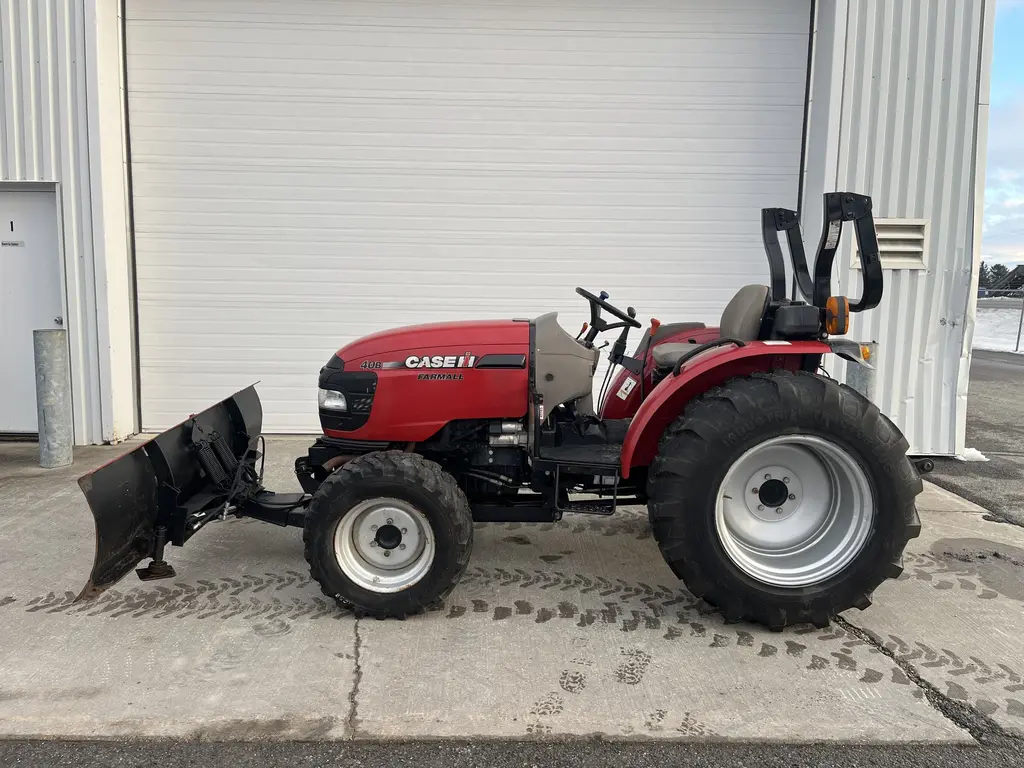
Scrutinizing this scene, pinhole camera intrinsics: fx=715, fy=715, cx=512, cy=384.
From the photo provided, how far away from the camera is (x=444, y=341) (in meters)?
3.22

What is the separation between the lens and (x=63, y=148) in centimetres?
578

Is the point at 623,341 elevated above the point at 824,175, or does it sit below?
below

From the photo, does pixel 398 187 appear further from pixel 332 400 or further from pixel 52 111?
pixel 332 400

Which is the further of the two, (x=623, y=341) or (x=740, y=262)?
(x=740, y=262)

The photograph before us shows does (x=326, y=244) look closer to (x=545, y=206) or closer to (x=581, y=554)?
(x=545, y=206)

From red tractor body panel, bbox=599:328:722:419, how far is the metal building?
250cm

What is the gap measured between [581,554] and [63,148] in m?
5.27

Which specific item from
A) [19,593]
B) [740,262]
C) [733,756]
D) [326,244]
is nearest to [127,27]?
[326,244]

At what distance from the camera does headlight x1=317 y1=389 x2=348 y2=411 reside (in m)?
3.26

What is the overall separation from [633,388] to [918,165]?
3690mm

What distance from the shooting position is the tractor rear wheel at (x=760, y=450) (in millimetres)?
2820

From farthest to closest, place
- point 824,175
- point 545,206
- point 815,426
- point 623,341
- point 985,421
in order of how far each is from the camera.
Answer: point 985,421
point 545,206
point 824,175
point 623,341
point 815,426

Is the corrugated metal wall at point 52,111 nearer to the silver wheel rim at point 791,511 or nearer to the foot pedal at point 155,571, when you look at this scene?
the foot pedal at point 155,571

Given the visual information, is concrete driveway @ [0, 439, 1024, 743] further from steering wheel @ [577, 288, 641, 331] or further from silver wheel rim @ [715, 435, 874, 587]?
steering wheel @ [577, 288, 641, 331]
